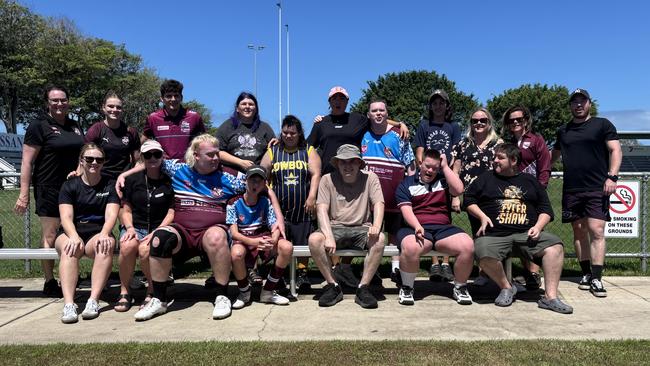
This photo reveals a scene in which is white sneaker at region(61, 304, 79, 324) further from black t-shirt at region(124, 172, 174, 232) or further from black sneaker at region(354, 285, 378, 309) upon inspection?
black sneaker at region(354, 285, 378, 309)

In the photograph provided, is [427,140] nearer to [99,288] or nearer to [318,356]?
[318,356]

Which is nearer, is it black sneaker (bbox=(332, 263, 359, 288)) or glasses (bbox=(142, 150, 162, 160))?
glasses (bbox=(142, 150, 162, 160))

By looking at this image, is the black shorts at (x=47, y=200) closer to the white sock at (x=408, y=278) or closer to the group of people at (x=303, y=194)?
the group of people at (x=303, y=194)

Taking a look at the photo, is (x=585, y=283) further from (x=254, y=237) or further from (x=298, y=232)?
(x=254, y=237)

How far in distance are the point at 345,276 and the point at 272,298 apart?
3.17 ft

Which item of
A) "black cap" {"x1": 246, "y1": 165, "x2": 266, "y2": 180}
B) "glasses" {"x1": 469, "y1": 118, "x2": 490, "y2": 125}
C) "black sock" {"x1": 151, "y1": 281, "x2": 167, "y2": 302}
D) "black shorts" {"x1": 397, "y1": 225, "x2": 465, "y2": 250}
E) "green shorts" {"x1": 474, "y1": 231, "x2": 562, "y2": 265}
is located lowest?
"black sock" {"x1": 151, "y1": 281, "x2": 167, "y2": 302}

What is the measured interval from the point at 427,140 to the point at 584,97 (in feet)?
5.47

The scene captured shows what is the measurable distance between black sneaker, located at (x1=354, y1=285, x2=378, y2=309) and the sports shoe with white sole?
2.28 ft

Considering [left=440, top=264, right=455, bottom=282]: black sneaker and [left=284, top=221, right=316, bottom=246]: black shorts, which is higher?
[left=284, top=221, right=316, bottom=246]: black shorts

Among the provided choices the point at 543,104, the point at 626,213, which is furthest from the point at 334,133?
the point at 543,104

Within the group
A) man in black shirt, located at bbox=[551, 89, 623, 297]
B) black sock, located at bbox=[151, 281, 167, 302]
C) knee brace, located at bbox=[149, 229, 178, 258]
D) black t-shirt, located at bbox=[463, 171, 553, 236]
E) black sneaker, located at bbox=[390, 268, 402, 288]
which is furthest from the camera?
black sneaker, located at bbox=[390, 268, 402, 288]

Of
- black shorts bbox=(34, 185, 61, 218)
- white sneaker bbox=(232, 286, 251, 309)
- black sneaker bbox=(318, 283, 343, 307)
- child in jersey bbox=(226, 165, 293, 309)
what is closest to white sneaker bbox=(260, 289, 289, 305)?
child in jersey bbox=(226, 165, 293, 309)

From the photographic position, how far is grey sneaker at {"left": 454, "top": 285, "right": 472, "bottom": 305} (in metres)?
4.77

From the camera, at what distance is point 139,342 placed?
3.74 meters
